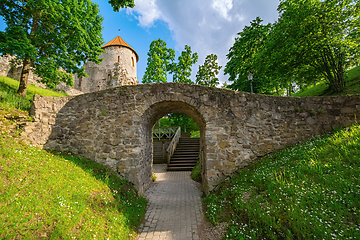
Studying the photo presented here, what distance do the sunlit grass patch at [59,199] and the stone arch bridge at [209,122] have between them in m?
0.68

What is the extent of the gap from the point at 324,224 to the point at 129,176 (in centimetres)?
514

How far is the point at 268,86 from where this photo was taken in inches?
519

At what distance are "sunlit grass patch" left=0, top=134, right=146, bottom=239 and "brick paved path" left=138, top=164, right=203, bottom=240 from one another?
0.40 m

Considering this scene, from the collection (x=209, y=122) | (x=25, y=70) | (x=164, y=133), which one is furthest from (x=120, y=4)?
(x=164, y=133)

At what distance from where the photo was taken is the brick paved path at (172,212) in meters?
3.69

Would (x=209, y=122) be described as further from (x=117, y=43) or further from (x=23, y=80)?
(x=117, y=43)

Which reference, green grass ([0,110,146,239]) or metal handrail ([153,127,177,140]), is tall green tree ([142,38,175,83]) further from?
green grass ([0,110,146,239])

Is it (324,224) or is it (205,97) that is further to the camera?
(205,97)

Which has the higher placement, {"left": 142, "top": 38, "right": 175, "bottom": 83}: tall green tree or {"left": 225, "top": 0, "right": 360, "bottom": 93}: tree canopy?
{"left": 142, "top": 38, "right": 175, "bottom": 83}: tall green tree

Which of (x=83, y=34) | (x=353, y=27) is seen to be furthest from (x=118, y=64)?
(x=353, y=27)

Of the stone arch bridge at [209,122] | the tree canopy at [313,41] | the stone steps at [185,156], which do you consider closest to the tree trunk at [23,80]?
the stone arch bridge at [209,122]

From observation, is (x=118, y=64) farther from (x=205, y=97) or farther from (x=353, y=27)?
(x=353, y=27)

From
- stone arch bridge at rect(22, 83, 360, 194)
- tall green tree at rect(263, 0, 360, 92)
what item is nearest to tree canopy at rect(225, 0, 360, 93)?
tall green tree at rect(263, 0, 360, 92)

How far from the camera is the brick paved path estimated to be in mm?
3691
